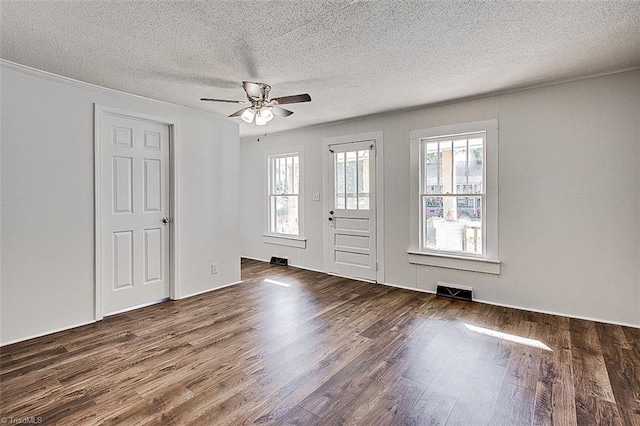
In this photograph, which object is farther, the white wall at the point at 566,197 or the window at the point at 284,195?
the window at the point at 284,195

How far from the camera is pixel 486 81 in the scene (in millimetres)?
3273

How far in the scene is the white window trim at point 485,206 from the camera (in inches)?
147

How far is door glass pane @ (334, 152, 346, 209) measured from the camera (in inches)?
200

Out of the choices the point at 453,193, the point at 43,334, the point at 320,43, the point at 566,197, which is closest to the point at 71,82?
the point at 43,334

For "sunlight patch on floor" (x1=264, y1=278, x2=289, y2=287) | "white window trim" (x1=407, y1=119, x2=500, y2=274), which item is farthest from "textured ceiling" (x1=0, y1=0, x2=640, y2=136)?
"sunlight patch on floor" (x1=264, y1=278, x2=289, y2=287)

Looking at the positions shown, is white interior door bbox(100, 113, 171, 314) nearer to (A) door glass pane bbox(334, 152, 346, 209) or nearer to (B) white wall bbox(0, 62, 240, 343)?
(B) white wall bbox(0, 62, 240, 343)

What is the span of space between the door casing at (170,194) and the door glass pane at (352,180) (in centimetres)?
244

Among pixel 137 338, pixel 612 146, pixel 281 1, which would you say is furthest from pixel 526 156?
pixel 137 338

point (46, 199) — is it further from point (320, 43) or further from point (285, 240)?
point (285, 240)

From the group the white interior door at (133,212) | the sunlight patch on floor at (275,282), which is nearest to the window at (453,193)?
the sunlight patch on floor at (275,282)

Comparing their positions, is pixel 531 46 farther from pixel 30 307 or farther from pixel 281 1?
pixel 30 307

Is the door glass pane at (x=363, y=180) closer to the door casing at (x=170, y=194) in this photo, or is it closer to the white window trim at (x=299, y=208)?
the white window trim at (x=299, y=208)

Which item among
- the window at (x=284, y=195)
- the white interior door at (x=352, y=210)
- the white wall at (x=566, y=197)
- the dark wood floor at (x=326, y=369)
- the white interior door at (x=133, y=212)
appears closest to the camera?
the dark wood floor at (x=326, y=369)

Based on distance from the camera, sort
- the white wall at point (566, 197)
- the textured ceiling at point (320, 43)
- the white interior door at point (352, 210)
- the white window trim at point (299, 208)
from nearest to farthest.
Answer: the textured ceiling at point (320, 43) < the white wall at point (566, 197) < the white interior door at point (352, 210) < the white window trim at point (299, 208)
